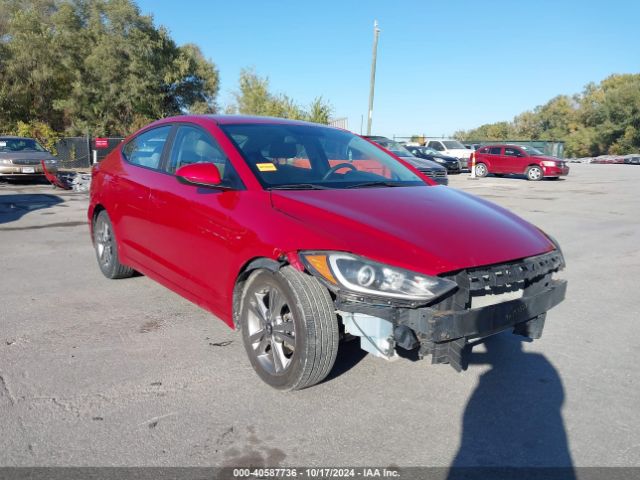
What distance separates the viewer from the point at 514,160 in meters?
24.4

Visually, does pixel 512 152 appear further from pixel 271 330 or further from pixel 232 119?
pixel 271 330

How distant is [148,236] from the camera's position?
4.31 metres

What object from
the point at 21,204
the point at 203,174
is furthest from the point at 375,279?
the point at 21,204

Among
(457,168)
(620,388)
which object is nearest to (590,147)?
(457,168)

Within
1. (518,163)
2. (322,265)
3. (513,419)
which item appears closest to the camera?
(322,265)

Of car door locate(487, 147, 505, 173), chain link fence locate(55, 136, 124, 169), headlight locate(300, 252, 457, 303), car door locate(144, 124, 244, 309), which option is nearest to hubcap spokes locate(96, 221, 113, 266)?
car door locate(144, 124, 244, 309)

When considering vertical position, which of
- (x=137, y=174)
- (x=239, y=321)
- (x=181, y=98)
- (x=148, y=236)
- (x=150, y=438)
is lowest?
(x=150, y=438)

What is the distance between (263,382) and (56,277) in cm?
331

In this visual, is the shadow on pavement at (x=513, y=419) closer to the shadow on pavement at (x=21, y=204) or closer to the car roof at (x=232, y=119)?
the car roof at (x=232, y=119)

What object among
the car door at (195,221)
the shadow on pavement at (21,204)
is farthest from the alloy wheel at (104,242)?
the shadow on pavement at (21,204)

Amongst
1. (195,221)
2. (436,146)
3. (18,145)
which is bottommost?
(195,221)

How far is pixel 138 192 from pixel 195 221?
107cm

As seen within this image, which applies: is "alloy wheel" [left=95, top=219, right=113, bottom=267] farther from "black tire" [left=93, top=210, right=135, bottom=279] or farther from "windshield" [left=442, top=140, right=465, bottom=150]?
"windshield" [left=442, top=140, right=465, bottom=150]

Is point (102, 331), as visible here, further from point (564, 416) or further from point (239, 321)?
point (564, 416)
